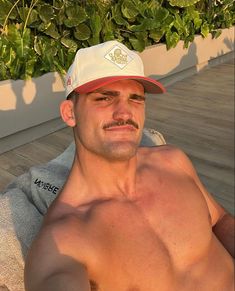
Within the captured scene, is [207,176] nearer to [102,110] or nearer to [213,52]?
[102,110]

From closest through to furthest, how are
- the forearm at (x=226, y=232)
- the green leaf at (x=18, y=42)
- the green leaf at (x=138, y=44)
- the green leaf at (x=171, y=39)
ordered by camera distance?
the forearm at (x=226, y=232) → the green leaf at (x=18, y=42) → the green leaf at (x=138, y=44) → the green leaf at (x=171, y=39)

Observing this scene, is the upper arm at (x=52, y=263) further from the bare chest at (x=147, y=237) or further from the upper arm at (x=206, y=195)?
the upper arm at (x=206, y=195)

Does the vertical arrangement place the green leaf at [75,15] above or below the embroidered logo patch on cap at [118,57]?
above

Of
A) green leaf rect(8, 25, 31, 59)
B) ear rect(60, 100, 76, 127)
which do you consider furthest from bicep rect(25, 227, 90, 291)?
green leaf rect(8, 25, 31, 59)

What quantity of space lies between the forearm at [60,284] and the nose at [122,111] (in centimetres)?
59

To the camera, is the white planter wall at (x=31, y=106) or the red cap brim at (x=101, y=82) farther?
the white planter wall at (x=31, y=106)

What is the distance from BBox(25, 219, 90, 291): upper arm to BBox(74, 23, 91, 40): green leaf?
3342mm

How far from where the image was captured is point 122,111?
54.4 inches

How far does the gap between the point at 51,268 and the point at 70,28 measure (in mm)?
3664

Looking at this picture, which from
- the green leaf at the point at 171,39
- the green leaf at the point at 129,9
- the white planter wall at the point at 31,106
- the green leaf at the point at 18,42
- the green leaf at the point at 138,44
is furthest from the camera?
the green leaf at the point at 171,39

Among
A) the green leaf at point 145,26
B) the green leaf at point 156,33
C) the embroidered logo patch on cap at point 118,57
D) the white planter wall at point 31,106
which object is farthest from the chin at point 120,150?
the green leaf at point 156,33

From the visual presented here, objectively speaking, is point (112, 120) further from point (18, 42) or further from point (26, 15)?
point (26, 15)

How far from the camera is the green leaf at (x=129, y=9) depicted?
4.50 meters

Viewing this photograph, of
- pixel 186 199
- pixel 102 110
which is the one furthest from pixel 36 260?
pixel 186 199
